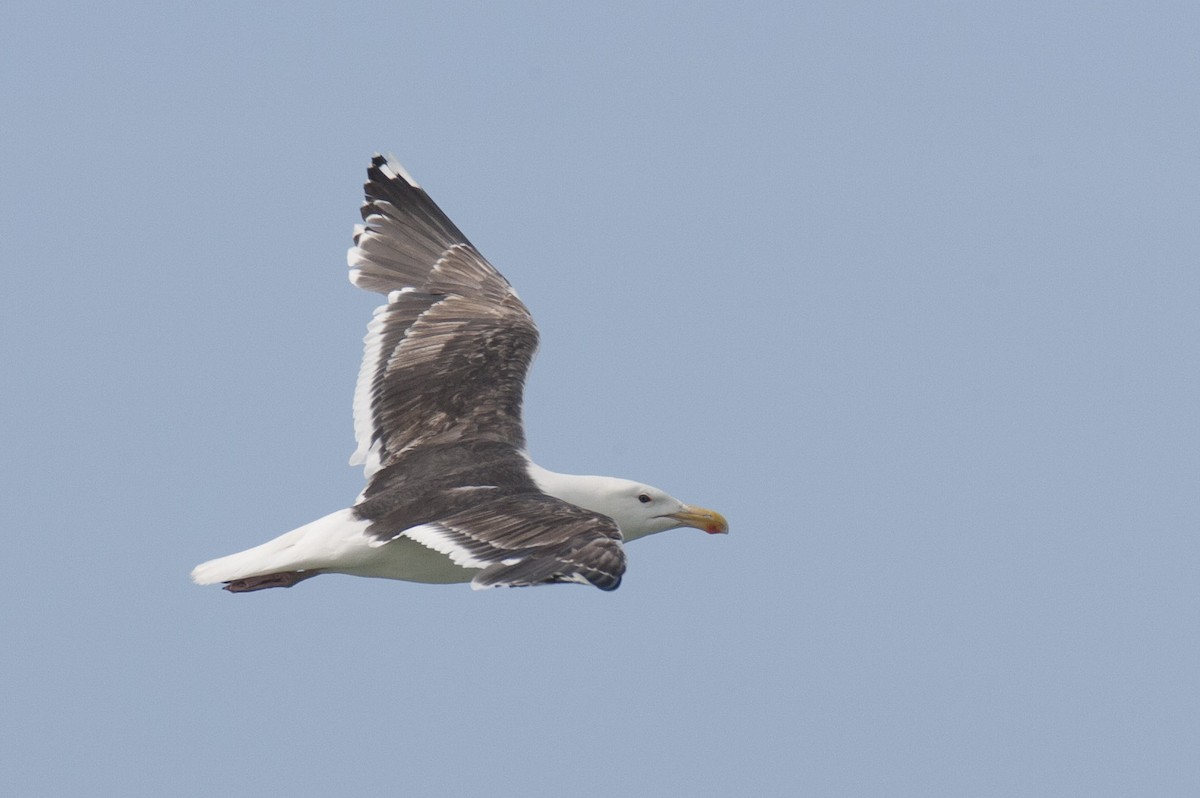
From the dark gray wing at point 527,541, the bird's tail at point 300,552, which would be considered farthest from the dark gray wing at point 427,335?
the dark gray wing at point 527,541

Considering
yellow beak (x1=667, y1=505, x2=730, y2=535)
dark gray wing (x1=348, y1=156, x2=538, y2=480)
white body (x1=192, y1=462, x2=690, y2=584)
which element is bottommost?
white body (x1=192, y1=462, x2=690, y2=584)

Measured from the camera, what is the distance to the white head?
46.5 feet

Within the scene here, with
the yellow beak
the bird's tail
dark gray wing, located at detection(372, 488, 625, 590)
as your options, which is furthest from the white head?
the bird's tail

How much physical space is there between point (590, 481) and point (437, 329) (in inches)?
91.5

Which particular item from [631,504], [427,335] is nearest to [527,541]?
[631,504]

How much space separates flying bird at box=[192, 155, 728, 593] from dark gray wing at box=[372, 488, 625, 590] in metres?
0.01

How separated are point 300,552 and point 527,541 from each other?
2.16 meters

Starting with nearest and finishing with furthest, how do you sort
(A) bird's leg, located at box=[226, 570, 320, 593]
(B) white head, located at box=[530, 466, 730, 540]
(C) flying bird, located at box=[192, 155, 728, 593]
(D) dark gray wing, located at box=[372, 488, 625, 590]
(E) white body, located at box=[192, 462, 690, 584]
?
(D) dark gray wing, located at box=[372, 488, 625, 590] → (C) flying bird, located at box=[192, 155, 728, 593] → (E) white body, located at box=[192, 462, 690, 584] → (A) bird's leg, located at box=[226, 570, 320, 593] → (B) white head, located at box=[530, 466, 730, 540]

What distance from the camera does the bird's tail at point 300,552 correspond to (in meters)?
13.3

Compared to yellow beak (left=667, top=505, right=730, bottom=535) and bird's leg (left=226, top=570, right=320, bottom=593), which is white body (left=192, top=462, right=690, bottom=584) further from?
yellow beak (left=667, top=505, right=730, bottom=535)

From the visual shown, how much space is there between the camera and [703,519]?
14.5 metres

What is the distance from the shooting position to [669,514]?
14523mm

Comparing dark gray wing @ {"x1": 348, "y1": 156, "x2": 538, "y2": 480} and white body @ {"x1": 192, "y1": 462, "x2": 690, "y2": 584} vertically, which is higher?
dark gray wing @ {"x1": 348, "y1": 156, "x2": 538, "y2": 480}

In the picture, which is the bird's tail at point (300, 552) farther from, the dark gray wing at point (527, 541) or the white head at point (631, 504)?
the white head at point (631, 504)
